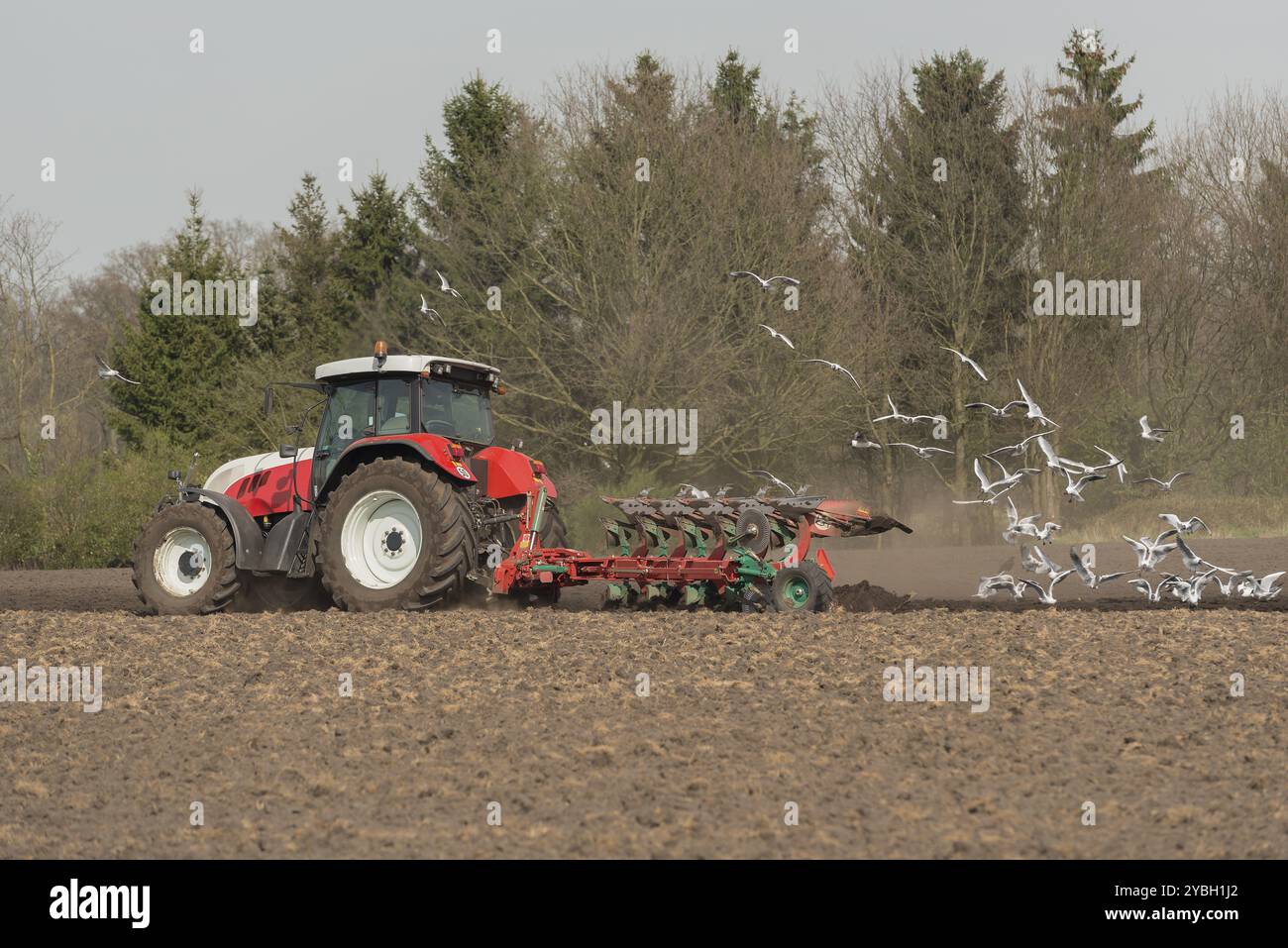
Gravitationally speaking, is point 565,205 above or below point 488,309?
above

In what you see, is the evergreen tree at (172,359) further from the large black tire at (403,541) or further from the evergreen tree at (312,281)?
the large black tire at (403,541)

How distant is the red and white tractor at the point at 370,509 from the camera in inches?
463

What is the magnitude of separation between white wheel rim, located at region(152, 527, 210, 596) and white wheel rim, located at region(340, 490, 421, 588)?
60.7 inches

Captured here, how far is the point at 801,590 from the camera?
37.9 ft

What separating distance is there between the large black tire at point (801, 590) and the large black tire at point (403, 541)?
8.33 feet

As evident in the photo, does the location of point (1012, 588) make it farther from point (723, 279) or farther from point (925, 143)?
point (925, 143)

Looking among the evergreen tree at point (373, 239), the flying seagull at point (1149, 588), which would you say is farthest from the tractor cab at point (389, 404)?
the evergreen tree at point (373, 239)

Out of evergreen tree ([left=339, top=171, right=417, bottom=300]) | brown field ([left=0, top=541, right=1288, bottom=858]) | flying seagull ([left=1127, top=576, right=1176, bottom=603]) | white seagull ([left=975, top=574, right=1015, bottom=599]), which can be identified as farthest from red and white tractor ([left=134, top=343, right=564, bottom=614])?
evergreen tree ([left=339, top=171, right=417, bottom=300])

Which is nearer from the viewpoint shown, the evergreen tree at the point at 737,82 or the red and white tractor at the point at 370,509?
the red and white tractor at the point at 370,509

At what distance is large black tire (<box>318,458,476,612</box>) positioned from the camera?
→ 11.5m

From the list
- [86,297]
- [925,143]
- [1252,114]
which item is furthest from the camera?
[86,297]

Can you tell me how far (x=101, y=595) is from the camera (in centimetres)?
1638
